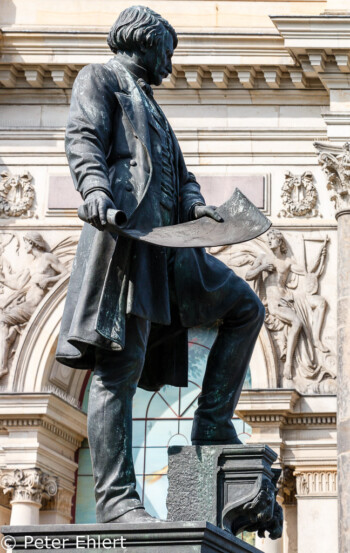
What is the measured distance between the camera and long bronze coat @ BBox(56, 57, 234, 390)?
20.3 ft

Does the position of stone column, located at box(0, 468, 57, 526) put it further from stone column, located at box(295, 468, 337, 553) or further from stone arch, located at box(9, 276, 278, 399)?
stone column, located at box(295, 468, 337, 553)

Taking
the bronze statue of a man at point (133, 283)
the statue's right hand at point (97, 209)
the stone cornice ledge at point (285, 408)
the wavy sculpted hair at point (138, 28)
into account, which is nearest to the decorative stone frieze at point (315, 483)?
the stone cornice ledge at point (285, 408)

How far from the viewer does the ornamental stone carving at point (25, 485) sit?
63.9ft

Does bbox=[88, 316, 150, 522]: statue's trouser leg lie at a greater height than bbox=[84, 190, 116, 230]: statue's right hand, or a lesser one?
lesser

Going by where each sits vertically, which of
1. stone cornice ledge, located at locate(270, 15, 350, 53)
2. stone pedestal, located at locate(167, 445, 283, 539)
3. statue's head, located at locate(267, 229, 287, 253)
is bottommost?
stone pedestal, located at locate(167, 445, 283, 539)

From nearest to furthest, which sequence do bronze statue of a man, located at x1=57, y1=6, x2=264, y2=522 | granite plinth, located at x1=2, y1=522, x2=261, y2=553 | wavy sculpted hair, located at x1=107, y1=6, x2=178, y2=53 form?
granite plinth, located at x1=2, y1=522, x2=261, y2=553
bronze statue of a man, located at x1=57, y1=6, x2=264, y2=522
wavy sculpted hair, located at x1=107, y1=6, x2=178, y2=53

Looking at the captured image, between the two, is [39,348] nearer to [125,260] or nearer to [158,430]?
[158,430]

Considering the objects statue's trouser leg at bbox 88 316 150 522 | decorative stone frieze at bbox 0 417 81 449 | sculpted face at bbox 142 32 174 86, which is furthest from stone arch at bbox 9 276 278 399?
statue's trouser leg at bbox 88 316 150 522

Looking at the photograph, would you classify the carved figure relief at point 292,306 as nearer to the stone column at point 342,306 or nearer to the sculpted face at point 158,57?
the stone column at point 342,306

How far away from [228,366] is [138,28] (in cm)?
149

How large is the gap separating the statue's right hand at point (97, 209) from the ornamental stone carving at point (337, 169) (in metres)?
13.4

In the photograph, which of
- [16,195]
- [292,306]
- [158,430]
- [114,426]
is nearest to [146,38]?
[114,426]

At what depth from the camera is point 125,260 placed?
6266mm

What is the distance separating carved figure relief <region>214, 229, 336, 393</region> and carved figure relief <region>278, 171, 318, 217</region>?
377 mm
